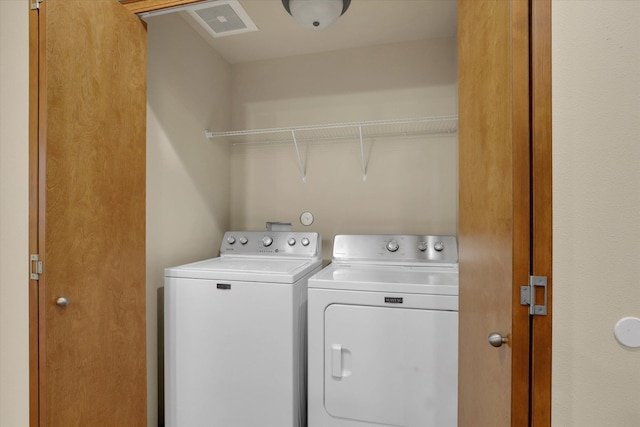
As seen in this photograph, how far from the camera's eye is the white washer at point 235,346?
1.59m

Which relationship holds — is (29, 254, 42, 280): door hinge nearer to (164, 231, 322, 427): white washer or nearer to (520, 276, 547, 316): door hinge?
(164, 231, 322, 427): white washer

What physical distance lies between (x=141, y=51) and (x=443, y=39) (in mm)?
1977

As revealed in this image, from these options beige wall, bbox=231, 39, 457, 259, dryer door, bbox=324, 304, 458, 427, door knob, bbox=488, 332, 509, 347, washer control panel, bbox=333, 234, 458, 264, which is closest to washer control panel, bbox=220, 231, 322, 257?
washer control panel, bbox=333, 234, 458, 264

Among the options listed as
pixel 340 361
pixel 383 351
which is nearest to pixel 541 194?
pixel 383 351

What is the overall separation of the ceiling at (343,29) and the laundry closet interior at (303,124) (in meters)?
0.01

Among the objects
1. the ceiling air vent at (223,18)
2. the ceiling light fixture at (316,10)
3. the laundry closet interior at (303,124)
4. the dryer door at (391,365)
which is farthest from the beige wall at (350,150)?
the dryer door at (391,365)

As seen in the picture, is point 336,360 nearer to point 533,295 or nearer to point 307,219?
point 533,295

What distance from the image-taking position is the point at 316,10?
62.5 inches

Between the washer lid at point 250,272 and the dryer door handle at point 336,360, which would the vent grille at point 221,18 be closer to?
the washer lid at point 250,272

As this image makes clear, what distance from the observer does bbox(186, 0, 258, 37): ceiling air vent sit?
1.84 metres

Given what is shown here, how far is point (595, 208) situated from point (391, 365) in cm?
110

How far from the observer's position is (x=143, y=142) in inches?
60.2

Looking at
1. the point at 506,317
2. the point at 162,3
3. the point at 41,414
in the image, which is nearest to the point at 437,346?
the point at 506,317

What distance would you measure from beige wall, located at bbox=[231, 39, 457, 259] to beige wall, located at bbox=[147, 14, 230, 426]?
277 millimetres
